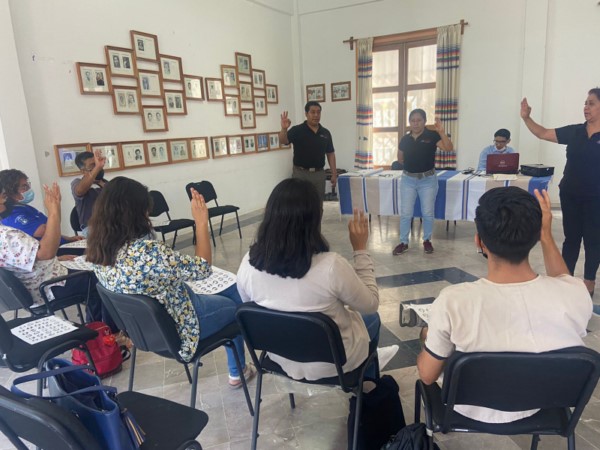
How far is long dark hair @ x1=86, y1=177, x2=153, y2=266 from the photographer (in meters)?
1.60

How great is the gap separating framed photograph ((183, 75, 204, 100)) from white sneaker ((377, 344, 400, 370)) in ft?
13.8

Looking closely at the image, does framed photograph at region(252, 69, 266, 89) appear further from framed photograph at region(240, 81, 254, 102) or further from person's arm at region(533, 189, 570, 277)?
person's arm at region(533, 189, 570, 277)

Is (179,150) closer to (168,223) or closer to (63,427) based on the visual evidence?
(168,223)

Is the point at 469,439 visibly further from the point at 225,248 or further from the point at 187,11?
the point at 187,11

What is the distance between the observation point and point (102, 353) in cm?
229

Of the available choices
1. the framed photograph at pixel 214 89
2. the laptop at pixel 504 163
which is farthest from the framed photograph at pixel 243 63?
the laptop at pixel 504 163

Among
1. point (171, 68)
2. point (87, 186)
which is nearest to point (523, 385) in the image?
point (87, 186)

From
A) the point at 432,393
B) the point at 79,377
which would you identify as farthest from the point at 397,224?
the point at 79,377

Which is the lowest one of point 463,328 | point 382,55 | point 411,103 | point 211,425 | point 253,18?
point 211,425

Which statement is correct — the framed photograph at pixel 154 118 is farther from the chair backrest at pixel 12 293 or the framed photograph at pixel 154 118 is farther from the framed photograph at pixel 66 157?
the chair backrest at pixel 12 293

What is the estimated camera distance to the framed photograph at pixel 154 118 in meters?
4.79

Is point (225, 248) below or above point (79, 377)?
below

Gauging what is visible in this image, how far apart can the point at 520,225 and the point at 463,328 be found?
0.99 feet

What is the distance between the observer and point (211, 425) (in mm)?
1891
